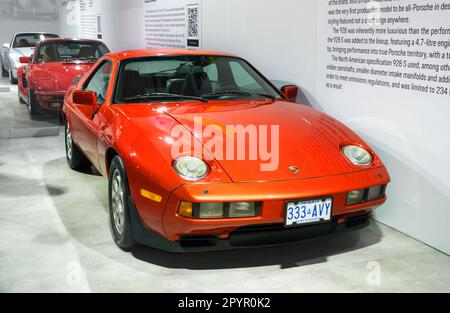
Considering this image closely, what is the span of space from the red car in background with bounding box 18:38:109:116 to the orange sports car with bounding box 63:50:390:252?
3334 mm

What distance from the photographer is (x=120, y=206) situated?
119 inches

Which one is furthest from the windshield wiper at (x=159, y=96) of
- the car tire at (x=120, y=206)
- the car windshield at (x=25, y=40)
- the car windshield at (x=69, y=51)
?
the car windshield at (x=25, y=40)

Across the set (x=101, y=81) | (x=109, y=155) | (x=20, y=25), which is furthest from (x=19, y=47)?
(x=109, y=155)

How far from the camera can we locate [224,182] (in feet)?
8.40

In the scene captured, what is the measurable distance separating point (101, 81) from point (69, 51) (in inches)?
149

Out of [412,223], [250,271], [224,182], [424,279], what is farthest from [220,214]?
[412,223]

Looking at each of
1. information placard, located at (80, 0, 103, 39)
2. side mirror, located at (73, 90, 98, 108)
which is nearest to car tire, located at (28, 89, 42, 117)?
side mirror, located at (73, 90, 98, 108)

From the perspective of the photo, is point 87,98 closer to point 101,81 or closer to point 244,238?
point 101,81

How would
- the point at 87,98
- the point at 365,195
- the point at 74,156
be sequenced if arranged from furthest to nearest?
the point at 74,156
the point at 87,98
the point at 365,195

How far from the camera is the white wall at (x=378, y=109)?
3.13 metres

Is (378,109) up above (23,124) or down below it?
above
